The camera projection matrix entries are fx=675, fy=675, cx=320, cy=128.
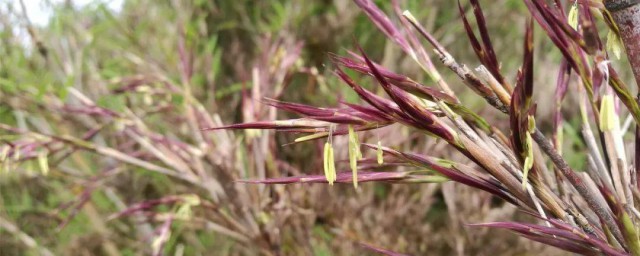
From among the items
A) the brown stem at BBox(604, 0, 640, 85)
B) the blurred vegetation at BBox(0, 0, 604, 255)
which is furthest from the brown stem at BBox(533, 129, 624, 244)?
the blurred vegetation at BBox(0, 0, 604, 255)

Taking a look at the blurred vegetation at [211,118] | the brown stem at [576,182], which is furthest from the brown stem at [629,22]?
the blurred vegetation at [211,118]

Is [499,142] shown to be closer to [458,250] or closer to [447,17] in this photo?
[458,250]

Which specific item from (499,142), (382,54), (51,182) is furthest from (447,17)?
(499,142)

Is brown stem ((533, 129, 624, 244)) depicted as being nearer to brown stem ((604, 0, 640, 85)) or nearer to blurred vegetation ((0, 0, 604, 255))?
brown stem ((604, 0, 640, 85))

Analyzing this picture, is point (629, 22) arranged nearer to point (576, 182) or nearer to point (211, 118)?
point (576, 182)

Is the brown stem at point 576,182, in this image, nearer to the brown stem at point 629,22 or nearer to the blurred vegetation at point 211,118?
the brown stem at point 629,22

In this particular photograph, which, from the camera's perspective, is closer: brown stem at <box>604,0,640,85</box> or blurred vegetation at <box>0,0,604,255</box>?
brown stem at <box>604,0,640,85</box>

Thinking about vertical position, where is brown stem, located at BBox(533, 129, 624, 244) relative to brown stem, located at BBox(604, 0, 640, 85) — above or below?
below
